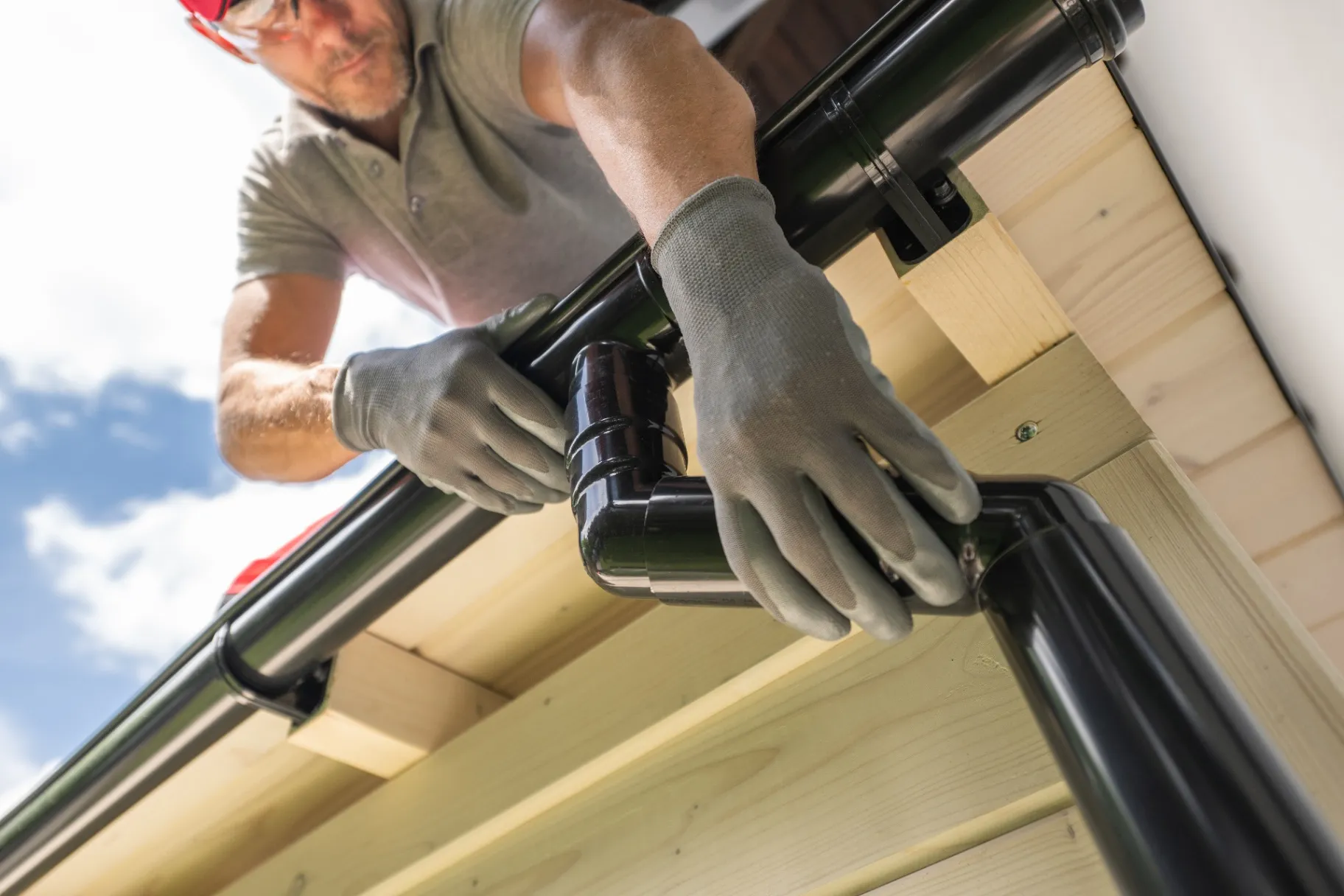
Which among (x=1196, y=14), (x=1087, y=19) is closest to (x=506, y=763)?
(x=1087, y=19)

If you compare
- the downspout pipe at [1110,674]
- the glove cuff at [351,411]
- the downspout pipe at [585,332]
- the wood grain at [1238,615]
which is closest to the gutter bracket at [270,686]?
the downspout pipe at [585,332]

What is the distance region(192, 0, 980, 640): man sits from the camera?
1.63ft

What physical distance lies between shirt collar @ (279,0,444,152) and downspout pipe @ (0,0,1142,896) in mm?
720

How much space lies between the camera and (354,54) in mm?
1327

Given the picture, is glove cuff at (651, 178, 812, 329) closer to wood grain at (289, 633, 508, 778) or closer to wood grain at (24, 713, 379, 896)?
wood grain at (289, 633, 508, 778)

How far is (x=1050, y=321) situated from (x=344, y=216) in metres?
1.15

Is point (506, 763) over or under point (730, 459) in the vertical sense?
over

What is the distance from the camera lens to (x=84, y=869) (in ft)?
4.35

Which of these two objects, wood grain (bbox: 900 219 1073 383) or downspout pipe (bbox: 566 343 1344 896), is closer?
downspout pipe (bbox: 566 343 1344 896)

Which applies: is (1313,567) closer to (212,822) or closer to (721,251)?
(721,251)

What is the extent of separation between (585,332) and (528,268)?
2.14ft

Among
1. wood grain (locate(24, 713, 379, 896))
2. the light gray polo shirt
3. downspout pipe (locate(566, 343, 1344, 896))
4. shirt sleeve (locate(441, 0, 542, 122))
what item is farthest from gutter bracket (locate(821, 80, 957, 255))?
wood grain (locate(24, 713, 379, 896))

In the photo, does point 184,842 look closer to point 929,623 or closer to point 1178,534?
point 929,623

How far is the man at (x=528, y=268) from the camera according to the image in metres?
0.50
